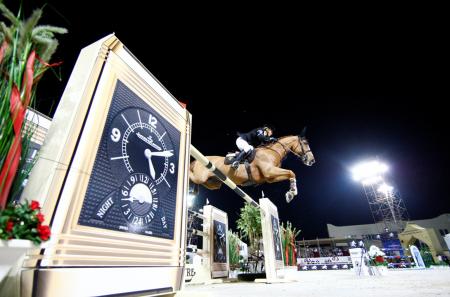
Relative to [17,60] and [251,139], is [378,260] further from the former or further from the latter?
[17,60]

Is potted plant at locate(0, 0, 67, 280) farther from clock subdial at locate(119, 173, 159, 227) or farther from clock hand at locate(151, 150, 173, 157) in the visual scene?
clock hand at locate(151, 150, 173, 157)

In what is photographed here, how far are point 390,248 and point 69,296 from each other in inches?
537

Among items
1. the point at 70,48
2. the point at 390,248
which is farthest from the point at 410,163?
the point at 70,48

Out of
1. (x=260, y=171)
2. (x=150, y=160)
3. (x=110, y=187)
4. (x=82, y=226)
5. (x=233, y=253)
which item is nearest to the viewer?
(x=82, y=226)

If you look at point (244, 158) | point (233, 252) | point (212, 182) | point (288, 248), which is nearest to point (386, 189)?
point (288, 248)

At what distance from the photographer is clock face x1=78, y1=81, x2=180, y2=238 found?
0.87m

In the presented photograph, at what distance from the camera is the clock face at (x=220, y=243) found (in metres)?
4.22

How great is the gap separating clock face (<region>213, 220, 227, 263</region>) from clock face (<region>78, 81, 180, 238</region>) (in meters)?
3.30

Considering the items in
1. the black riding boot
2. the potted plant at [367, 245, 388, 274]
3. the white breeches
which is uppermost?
the white breeches

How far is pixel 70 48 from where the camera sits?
2717mm

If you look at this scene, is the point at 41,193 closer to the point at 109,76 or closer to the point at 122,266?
the point at 122,266

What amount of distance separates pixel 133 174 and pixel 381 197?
22417 millimetres

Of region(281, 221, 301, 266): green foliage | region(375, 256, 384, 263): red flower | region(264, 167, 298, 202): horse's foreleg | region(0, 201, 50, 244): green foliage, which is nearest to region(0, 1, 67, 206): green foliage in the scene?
region(0, 201, 50, 244): green foliage

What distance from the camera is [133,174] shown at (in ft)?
3.35
